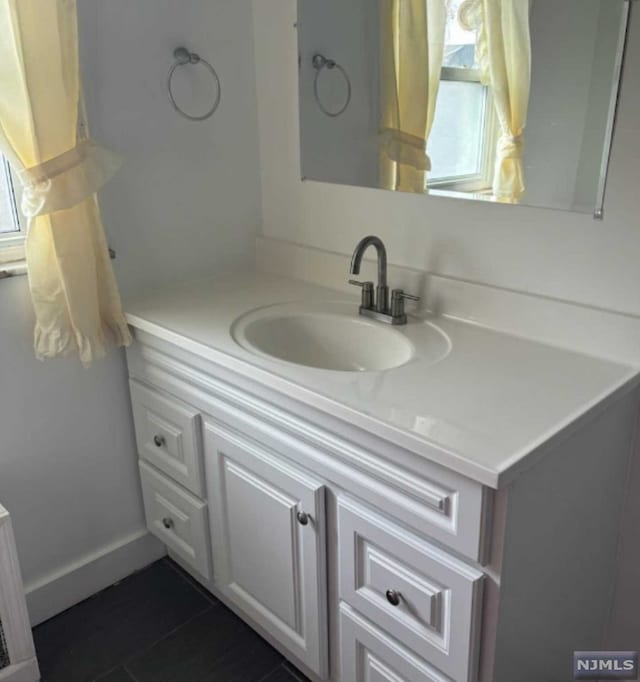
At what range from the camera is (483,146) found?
1392 millimetres

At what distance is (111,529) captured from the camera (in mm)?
1914

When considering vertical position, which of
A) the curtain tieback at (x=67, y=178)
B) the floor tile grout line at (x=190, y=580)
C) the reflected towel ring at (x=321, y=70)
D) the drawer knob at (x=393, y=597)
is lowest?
the floor tile grout line at (x=190, y=580)

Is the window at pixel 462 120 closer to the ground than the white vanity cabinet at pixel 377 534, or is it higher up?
higher up

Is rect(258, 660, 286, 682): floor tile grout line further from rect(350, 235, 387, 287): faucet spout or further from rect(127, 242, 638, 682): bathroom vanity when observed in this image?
rect(350, 235, 387, 287): faucet spout

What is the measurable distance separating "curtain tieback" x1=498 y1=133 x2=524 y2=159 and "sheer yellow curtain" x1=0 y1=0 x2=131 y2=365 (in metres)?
0.87

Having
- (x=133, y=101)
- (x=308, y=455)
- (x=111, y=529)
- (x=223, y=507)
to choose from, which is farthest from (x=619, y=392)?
(x=111, y=529)

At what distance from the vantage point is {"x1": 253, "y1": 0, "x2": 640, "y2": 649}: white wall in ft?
4.11

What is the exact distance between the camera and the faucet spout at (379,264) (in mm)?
1494

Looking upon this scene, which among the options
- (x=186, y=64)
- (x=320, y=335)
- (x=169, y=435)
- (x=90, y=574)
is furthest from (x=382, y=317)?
(x=90, y=574)

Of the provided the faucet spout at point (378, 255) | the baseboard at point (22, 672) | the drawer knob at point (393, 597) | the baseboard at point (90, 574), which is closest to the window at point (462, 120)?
the faucet spout at point (378, 255)

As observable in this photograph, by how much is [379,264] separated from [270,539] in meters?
0.68

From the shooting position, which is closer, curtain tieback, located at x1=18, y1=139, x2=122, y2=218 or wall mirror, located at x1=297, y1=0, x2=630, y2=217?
wall mirror, located at x1=297, y1=0, x2=630, y2=217

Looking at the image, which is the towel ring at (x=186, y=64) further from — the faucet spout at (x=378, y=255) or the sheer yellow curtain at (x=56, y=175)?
the faucet spout at (x=378, y=255)

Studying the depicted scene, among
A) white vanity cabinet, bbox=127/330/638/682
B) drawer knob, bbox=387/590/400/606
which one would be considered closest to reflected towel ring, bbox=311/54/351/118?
white vanity cabinet, bbox=127/330/638/682
